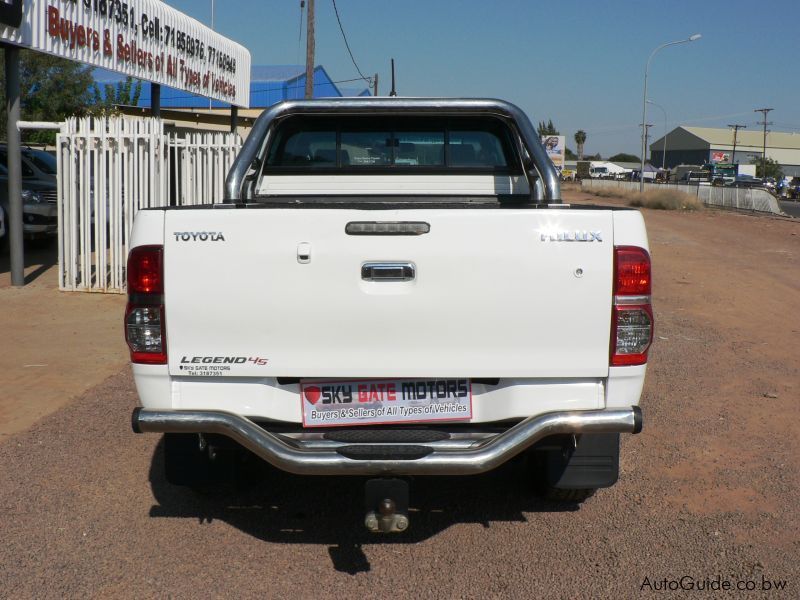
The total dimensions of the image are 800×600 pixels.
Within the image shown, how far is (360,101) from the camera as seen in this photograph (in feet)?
17.4

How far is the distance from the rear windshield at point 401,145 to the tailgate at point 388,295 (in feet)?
7.48

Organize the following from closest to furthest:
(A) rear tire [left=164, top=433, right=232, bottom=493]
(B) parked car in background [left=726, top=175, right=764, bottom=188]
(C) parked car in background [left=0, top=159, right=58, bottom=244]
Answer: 1. (A) rear tire [left=164, top=433, right=232, bottom=493]
2. (C) parked car in background [left=0, top=159, right=58, bottom=244]
3. (B) parked car in background [left=726, top=175, right=764, bottom=188]

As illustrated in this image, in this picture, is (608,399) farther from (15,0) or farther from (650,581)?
(15,0)

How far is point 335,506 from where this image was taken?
15.2ft

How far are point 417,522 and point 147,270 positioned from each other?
1838mm

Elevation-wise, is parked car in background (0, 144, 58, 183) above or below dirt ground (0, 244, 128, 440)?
above

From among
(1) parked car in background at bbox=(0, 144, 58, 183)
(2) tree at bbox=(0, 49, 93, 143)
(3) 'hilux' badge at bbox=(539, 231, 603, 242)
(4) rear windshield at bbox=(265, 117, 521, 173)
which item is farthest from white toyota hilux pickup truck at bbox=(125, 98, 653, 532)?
(2) tree at bbox=(0, 49, 93, 143)

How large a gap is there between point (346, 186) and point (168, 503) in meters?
A: 2.21

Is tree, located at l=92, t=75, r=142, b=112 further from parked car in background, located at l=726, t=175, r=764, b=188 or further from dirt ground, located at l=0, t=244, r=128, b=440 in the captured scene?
parked car in background, located at l=726, t=175, r=764, b=188

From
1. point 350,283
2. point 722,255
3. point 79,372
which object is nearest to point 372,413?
point 350,283

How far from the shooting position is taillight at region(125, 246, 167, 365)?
3555 millimetres

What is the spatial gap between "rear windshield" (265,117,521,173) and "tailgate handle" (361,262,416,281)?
2.34 m

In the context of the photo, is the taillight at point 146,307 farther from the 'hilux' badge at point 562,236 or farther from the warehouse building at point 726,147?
the warehouse building at point 726,147

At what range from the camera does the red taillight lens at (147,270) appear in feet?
11.6
